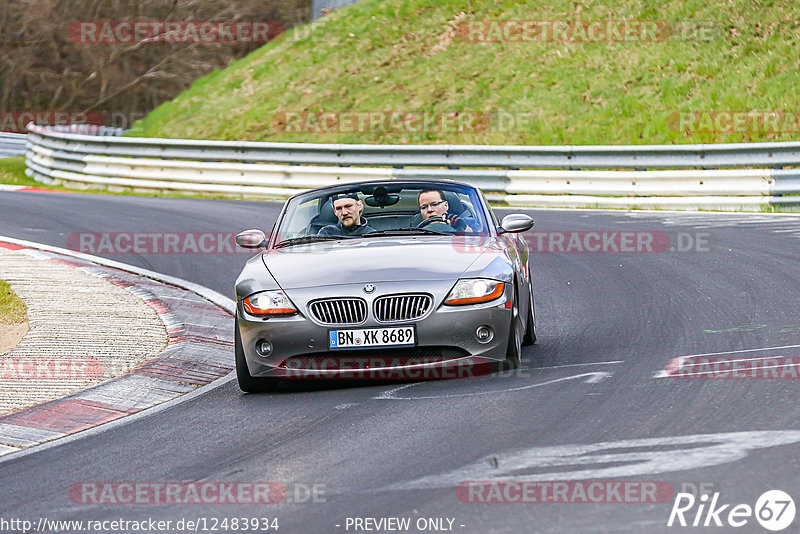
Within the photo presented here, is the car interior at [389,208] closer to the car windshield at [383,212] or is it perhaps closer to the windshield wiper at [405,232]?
the car windshield at [383,212]

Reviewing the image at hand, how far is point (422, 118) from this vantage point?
2903cm

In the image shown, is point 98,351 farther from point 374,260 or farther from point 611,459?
point 611,459

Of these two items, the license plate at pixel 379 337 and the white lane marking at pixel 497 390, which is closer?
the white lane marking at pixel 497 390

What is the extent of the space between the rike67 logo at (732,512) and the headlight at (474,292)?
9.55 feet

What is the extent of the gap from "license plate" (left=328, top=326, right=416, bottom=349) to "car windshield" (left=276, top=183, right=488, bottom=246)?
1.42 m

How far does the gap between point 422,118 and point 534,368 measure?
69.5 ft

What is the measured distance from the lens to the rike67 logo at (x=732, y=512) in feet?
15.2

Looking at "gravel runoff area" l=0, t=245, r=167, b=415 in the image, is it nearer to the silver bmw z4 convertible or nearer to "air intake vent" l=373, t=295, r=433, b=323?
the silver bmw z4 convertible

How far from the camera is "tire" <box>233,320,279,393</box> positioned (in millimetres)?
7941

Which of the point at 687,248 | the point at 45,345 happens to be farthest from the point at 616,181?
the point at 45,345

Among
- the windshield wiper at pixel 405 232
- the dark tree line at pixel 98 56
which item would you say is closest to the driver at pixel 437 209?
the windshield wiper at pixel 405 232

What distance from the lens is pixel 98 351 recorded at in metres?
9.40

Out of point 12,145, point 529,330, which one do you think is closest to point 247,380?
point 529,330

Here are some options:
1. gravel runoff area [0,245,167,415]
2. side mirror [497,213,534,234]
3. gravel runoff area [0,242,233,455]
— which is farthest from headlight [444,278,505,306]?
gravel runoff area [0,245,167,415]
